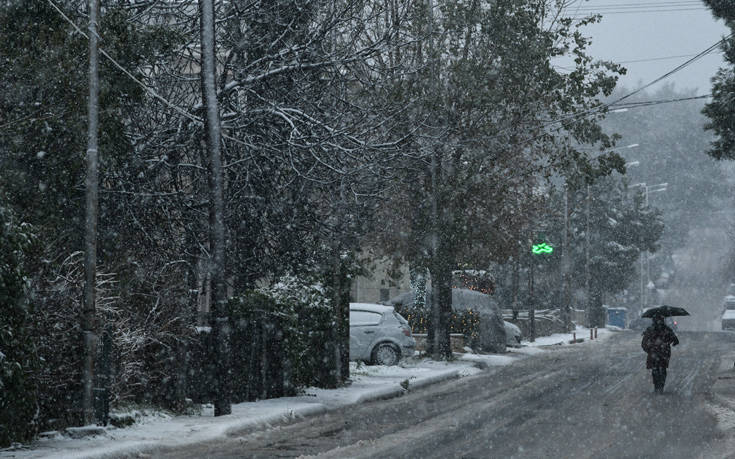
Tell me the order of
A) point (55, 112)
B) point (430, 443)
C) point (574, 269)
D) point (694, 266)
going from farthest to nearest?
point (694, 266), point (574, 269), point (55, 112), point (430, 443)

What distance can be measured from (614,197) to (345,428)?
57009mm

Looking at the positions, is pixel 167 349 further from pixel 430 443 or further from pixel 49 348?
pixel 430 443

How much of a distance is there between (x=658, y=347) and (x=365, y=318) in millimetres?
9314

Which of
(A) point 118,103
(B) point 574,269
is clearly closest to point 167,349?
(A) point 118,103

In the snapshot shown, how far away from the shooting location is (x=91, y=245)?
13031 mm

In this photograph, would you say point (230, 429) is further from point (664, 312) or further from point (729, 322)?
point (729, 322)

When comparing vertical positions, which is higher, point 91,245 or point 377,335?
point 91,245

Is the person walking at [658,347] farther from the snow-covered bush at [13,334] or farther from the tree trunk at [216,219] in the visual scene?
the snow-covered bush at [13,334]

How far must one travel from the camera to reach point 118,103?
15.3 metres

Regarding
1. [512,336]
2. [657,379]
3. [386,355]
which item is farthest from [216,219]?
[512,336]

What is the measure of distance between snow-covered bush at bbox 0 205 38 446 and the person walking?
1191 cm

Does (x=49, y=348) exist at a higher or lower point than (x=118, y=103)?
lower

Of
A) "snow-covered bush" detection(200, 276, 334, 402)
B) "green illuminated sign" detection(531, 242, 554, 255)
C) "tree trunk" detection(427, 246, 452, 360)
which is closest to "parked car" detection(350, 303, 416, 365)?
"tree trunk" detection(427, 246, 452, 360)

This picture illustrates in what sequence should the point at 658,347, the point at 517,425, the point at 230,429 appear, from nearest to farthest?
the point at 230,429
the point at 517,425
the point at 658,347
